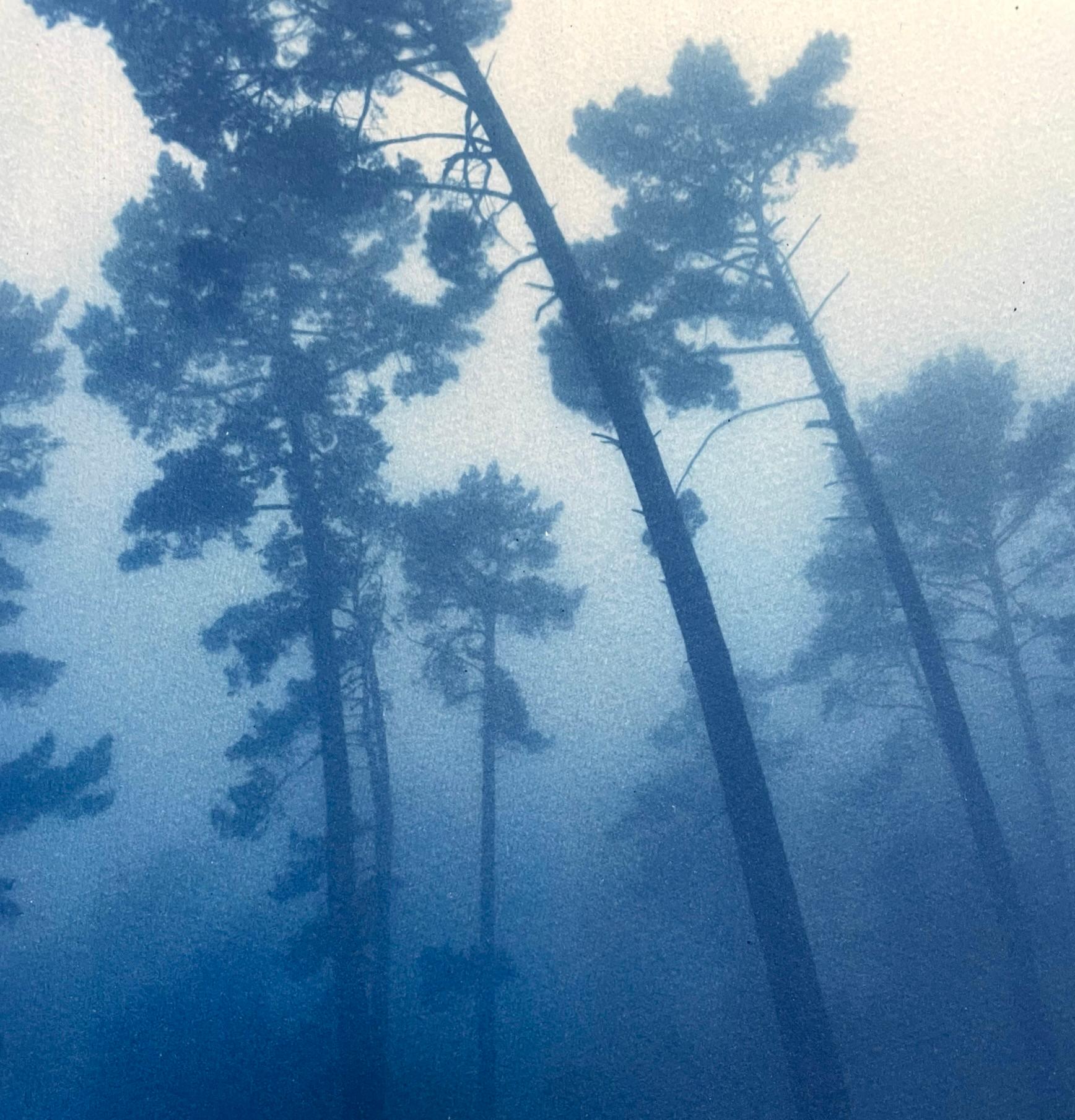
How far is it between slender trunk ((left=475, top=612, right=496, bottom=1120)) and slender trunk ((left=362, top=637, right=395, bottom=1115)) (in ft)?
7.39

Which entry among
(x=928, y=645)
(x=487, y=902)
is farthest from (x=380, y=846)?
(x=928, y=645)

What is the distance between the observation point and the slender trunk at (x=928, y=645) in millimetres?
8484

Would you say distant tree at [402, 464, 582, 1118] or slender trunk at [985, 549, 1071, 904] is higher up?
distant tree at [402, 464, 582, 1118]

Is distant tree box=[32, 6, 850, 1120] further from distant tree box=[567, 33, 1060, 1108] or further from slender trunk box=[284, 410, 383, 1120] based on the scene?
slender trunk box=[284, 410, 383, 1120]

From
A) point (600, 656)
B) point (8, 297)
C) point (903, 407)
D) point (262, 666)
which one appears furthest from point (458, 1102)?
point (600, 656)

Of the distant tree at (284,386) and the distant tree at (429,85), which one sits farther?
the distant tree at (284,386)

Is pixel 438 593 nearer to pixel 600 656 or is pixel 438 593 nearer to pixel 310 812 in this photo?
pixel 310 812

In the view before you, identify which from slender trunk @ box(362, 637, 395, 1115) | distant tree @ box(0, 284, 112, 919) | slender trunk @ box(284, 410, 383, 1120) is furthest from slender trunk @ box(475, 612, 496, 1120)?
distant tree @ box(0, 284, 112, 919)

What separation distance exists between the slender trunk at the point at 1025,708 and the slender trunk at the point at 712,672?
39.8 feet

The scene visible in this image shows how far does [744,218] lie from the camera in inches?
362

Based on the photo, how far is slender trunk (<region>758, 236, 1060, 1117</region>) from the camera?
27.8 ft

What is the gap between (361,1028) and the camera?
8.69 meters

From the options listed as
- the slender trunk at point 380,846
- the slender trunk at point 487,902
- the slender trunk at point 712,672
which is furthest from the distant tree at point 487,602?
the slender trunk at point 712,672

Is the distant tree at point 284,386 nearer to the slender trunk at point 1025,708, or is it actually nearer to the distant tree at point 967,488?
the distant tree at point 967,488
